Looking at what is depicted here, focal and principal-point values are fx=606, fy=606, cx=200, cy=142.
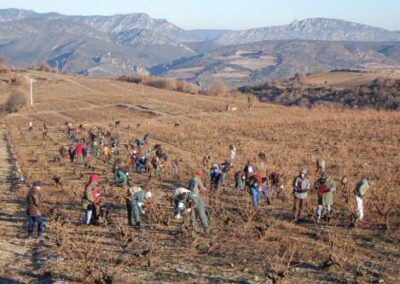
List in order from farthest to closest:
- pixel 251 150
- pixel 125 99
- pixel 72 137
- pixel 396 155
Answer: pixel 125 99
pixel 72 137
pixel 251 150
pixel 396 155

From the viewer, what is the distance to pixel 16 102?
70.4 meters

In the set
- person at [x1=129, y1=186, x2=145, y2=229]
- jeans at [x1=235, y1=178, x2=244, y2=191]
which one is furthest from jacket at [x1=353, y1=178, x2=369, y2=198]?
jeans at [x1=235, y1=178, x2=244, y2=191]

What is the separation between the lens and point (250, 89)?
121250mm

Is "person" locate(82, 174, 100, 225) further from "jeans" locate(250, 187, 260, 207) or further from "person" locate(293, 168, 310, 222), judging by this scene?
"person" locate(293, 168, 310, 222)

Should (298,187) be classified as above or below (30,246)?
above

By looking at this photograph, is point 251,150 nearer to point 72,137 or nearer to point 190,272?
point 72,137

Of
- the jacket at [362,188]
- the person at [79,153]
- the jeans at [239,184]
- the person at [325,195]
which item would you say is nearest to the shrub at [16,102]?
the person at [79,153]

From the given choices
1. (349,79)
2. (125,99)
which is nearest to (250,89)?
(349,79)

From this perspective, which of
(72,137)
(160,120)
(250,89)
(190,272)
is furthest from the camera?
(250,89)

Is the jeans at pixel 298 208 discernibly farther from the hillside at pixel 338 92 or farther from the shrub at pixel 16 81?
the shrub at pixel 16 81

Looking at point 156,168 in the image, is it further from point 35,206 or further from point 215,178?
point 35,206

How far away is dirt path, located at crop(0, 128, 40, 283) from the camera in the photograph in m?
11.0

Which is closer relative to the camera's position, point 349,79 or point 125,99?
point 125,99

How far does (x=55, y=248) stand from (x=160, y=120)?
143 ft
